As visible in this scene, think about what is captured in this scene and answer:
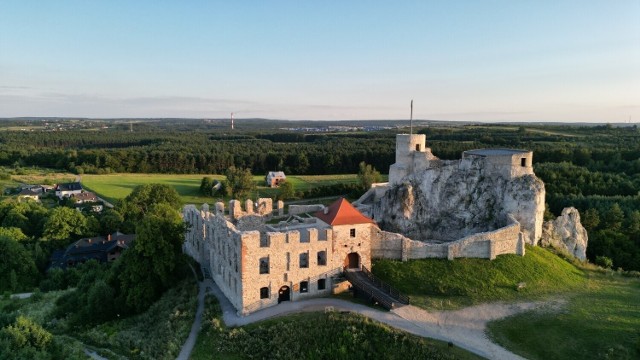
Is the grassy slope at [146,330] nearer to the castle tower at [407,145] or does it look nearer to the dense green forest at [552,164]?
the castle tower at [407,145]

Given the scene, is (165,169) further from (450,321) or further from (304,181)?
(450,321)

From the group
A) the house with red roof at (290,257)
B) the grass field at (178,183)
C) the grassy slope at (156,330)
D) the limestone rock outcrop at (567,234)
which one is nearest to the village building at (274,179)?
the grass field at (178,183)

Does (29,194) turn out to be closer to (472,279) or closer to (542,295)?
(472,279)

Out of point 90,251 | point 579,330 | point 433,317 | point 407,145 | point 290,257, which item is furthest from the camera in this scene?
point 90,251

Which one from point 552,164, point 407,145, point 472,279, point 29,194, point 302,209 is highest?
point 407,145

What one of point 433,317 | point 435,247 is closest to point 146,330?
point 433,317

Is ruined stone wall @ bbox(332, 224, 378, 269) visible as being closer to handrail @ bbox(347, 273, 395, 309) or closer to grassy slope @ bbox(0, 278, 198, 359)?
handrail @ bbox(347, 273, 395, 309)

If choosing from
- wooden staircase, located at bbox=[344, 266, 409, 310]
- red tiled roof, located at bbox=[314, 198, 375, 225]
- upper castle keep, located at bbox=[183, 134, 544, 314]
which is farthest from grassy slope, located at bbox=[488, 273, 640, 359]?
red tiled roof, located at bbox=[314, 198, 375, 225]
